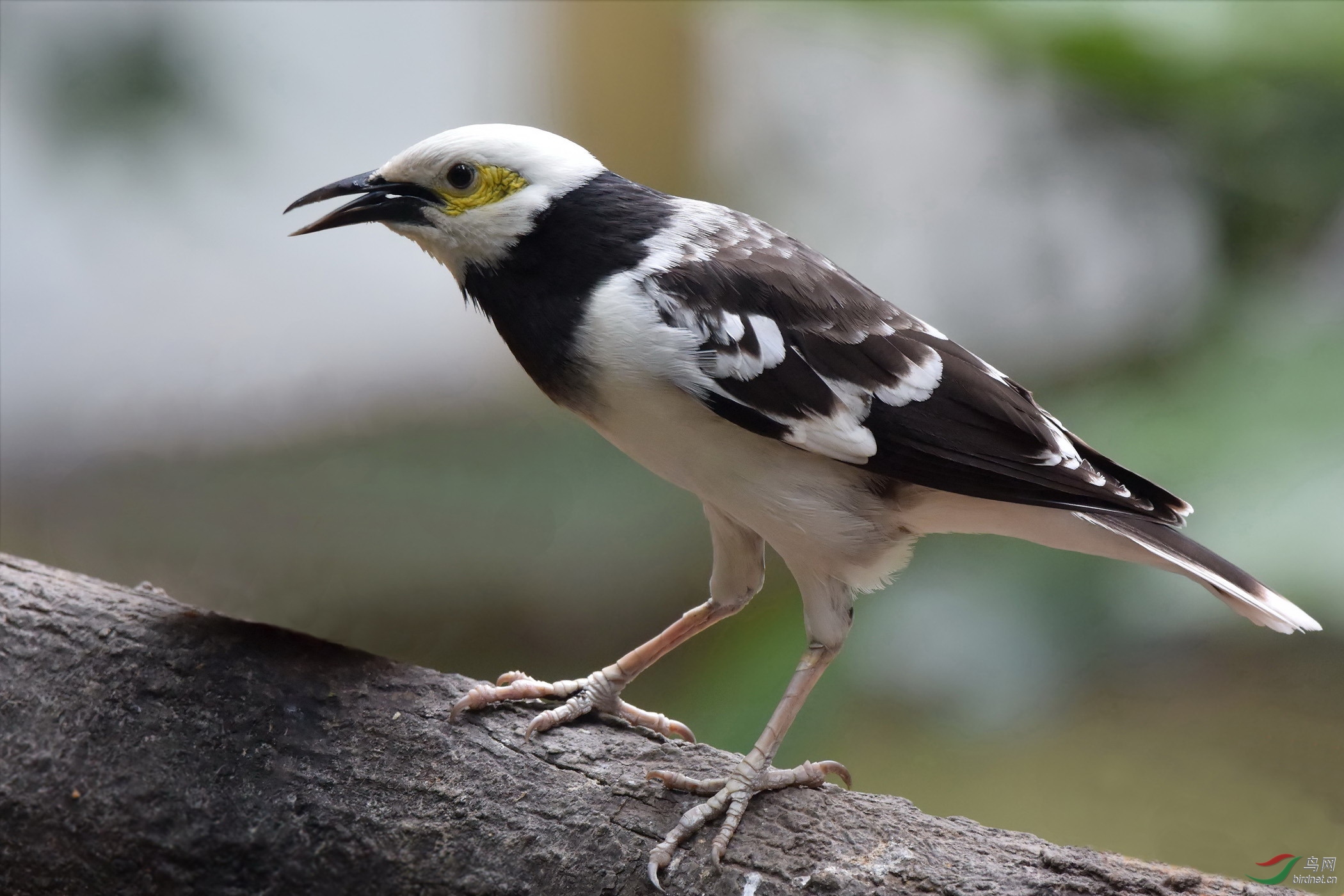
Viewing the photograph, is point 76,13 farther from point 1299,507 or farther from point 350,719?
point 1299,507

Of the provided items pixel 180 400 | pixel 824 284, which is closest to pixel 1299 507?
pixel 824 284

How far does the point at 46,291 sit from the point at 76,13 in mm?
1246

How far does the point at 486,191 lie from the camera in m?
1.89

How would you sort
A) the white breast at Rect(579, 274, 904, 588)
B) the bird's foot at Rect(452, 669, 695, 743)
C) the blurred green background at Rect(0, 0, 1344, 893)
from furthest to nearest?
1. the blurred green background at Rect(0, 0, 1344, 893)
2. the bird's foot at Rect(452, 669, 695, 743)
3. the white breast at Rect(579, 274, 904, 588)

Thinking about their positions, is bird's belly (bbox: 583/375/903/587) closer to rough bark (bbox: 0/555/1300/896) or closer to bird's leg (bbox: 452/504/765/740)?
bird's leg (bbox: 452/504/765/740)

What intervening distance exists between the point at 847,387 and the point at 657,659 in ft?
2.42

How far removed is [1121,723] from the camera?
3.23m

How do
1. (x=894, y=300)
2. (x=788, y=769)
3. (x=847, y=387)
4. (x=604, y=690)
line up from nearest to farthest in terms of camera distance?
(x=847, y=387)
(x=788, y=769)
(x=604, y=690)
(x=894, y=300)

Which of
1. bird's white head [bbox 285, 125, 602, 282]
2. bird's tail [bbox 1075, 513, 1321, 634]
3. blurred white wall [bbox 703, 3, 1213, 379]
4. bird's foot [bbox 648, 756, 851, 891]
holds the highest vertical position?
blurred white wall [bbox 703, 3, 1213, 379]

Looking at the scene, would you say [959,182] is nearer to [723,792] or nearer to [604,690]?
[604,690]

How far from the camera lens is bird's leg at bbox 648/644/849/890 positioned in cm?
183

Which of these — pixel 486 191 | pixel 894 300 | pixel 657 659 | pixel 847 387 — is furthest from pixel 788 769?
pixel 894 300

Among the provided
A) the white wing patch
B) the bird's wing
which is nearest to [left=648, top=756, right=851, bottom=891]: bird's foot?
the bird's wing

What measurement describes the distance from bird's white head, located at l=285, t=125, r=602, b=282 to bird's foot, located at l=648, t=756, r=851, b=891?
101 cm
